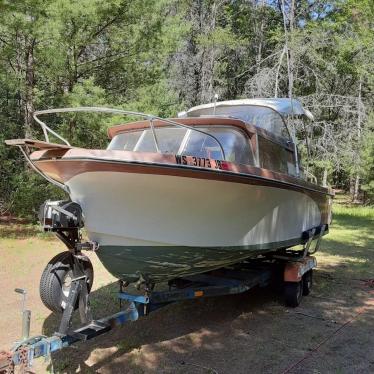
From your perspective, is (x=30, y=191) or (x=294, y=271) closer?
(x=294, y=271)

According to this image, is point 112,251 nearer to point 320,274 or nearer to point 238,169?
point 238,169

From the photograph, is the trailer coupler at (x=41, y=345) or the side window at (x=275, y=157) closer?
the trailer coupler at (x=41, y=345)

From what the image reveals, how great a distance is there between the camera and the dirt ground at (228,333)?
4277mm

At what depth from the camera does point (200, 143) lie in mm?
4828

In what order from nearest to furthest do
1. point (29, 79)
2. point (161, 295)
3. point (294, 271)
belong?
point (161, 295), point (294, 271), point (29, 79)

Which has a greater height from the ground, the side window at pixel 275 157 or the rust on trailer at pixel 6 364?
the side window at pixel 275 157

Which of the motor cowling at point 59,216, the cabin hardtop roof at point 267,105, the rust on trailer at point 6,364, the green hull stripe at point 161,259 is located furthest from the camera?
the cabin hardtop roof at point 267,105

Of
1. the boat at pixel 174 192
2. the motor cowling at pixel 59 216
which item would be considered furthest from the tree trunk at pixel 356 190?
the motor cowling at pixel 59 216

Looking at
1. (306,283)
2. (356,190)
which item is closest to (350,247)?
(306,283)

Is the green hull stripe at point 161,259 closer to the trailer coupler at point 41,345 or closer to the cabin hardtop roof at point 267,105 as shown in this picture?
the trailer coupler at point 41,345

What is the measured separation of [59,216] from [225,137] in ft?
6.78

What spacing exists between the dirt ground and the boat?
2.48 ft

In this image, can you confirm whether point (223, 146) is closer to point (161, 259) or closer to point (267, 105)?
point (161, 259)

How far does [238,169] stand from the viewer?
437cm
